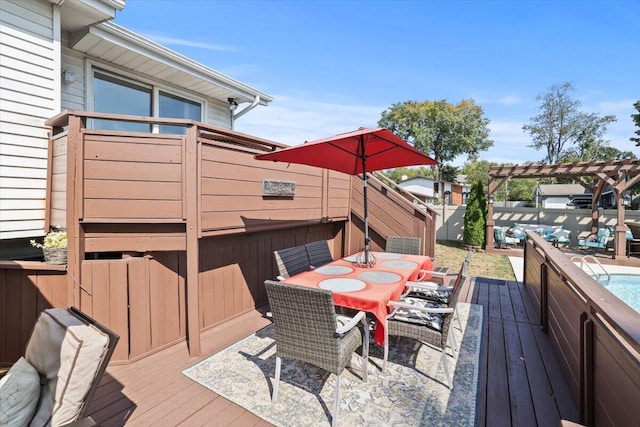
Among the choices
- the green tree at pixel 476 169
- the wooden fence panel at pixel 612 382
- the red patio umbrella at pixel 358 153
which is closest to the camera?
the wooden fence panel at pixel 612 382

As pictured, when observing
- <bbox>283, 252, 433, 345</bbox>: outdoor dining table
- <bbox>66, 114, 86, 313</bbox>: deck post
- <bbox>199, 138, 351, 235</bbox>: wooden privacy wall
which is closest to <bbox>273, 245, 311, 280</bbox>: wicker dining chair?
<bbox>283, 252, 433, 345</bbox>: outdoor dining table

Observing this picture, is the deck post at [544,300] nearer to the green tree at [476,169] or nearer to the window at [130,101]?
the window at [130,101]

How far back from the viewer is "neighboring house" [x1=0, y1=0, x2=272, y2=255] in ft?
10.8

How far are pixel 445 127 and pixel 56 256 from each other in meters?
27.1

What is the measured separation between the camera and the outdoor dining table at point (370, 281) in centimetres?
250

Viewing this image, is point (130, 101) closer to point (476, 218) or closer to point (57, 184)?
point (57, 184)

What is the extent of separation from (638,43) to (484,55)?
999cm

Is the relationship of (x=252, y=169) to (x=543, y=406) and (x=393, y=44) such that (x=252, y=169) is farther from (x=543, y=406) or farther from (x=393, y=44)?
(x=393, y=44)

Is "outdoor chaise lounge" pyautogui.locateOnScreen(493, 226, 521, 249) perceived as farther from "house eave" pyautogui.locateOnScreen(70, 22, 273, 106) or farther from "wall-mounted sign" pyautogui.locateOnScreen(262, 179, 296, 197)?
"house eave" pyautogui.locateOnScreen(70, 22, 273, 106)

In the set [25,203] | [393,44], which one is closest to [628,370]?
[25,203]

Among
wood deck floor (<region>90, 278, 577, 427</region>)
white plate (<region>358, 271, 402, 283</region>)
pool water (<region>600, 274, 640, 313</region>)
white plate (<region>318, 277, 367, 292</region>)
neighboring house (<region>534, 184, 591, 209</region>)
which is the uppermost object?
neighboring house (<region>534, 184, 591, 209</region>)

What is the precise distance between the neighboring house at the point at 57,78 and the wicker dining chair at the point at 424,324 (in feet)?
13.2

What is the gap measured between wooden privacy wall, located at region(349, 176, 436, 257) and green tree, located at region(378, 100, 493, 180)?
20510mm

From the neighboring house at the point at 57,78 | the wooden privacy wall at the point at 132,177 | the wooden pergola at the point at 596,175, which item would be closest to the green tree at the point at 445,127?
the wooden pergola at the point at 596,175
